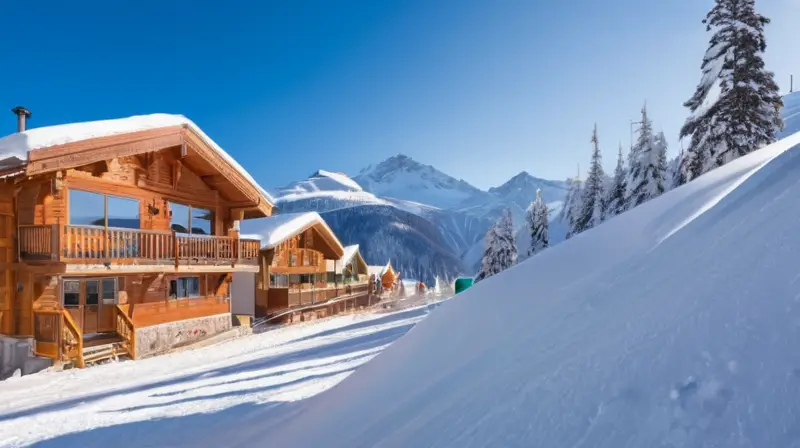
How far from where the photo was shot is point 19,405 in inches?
340

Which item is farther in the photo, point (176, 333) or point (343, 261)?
point (343, 261)

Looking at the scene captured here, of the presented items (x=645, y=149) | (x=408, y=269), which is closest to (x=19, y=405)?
(x=645, y=149)

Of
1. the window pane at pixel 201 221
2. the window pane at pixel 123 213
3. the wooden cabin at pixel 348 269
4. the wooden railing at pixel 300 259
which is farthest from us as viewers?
the wooden cabin at pixel 348 269

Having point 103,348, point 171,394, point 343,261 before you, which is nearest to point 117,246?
point 103,348

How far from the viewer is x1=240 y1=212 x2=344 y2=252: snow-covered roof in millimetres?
25828

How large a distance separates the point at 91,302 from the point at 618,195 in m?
37.2

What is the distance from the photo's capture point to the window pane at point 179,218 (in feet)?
58.3

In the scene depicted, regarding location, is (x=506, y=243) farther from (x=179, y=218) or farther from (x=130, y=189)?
(x=130, y=189)

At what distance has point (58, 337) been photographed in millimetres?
12375

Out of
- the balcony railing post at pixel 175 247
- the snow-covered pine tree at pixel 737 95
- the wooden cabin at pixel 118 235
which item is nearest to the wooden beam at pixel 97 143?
the wooden cabin at pixel 118 235

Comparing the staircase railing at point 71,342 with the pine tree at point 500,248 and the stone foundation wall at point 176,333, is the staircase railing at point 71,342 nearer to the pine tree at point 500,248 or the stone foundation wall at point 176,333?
the stone foundation wall at point 176,333

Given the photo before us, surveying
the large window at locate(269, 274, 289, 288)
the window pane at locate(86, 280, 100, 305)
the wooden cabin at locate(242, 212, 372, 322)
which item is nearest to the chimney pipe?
the window pane at locate(86, 280, 100, 305)

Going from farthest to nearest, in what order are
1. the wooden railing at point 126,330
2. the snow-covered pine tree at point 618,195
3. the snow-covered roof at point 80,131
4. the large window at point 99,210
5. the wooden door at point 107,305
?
the snow-covered pine tree at point 618,195, the wooden door at point 107,305, the wooden railing at point 126,330, the large window at point 99,210, the snow-covered roof at point 80,131

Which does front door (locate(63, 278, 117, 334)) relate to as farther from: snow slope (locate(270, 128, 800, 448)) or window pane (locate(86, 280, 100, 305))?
snow slope (locate(270, 128, 800, 448))
